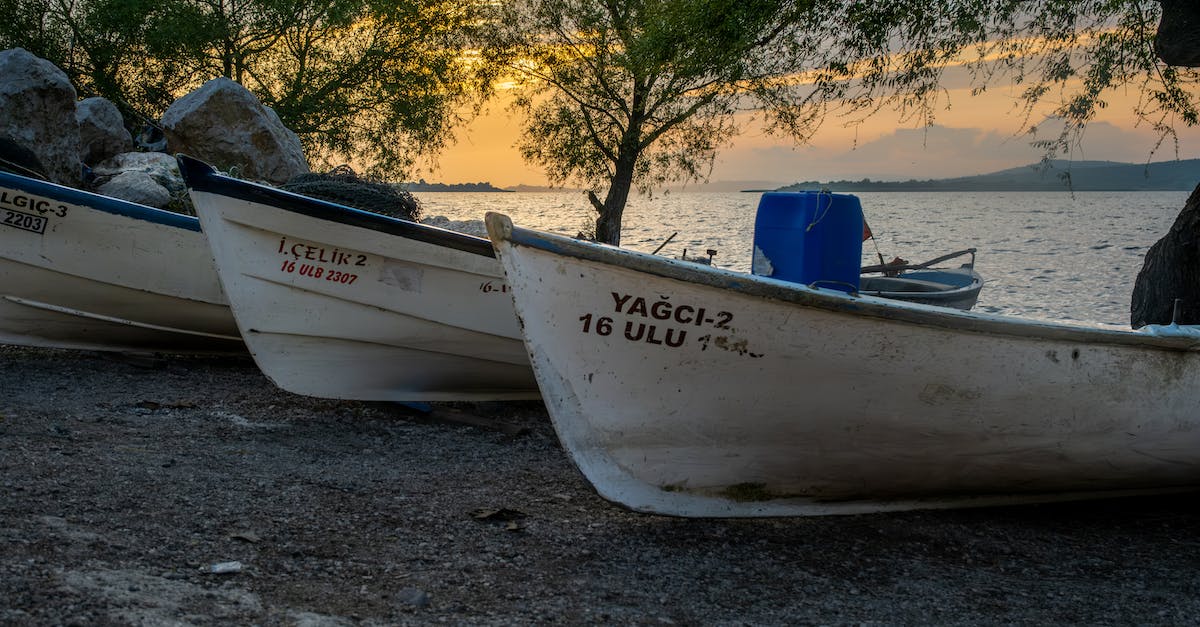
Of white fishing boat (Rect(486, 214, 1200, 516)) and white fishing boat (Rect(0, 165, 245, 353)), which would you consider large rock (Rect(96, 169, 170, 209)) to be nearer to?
white fishing boat (Rect(0, 165, 245, 353))

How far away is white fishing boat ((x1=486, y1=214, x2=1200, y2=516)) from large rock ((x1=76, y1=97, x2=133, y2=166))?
13980 millimetres

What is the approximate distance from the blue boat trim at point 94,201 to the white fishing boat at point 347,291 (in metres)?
1.63

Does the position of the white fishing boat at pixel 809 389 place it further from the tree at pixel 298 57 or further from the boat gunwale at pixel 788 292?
the tree at pixel 298 57

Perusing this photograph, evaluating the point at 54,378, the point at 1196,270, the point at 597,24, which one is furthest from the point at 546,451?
the point at 597,24

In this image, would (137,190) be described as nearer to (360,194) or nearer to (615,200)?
(360,194)

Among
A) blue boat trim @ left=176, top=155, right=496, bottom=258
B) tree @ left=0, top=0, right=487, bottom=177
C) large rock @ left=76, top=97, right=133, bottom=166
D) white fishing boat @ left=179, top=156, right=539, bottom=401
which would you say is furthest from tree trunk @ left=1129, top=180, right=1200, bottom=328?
tree @ left=0, top=0, right=487, bottom=177

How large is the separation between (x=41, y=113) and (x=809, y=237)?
43.4 feet

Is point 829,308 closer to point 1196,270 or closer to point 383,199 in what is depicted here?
point 383,199

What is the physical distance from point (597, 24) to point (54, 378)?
18618 millimetres

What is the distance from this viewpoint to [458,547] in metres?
4.98

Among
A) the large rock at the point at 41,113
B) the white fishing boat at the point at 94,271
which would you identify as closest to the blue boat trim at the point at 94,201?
the white fishing boat at the point at 94,271

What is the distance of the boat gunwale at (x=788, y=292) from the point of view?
15.6 ft

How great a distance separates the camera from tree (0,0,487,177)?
23.9m

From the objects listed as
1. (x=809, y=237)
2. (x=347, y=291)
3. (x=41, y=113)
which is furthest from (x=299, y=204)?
(x=41, y=113)
